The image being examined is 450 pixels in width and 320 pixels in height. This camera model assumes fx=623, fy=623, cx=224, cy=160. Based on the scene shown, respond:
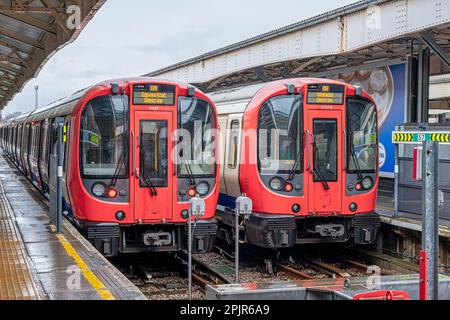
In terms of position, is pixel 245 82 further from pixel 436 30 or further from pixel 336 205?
pixel 336 205

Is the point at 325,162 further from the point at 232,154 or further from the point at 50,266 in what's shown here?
the point at 50,266

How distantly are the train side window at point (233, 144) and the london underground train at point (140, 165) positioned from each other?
3.91 feet

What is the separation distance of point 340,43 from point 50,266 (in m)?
9.10

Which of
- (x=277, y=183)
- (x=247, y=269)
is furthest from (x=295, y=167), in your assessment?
(x=247, y=269)

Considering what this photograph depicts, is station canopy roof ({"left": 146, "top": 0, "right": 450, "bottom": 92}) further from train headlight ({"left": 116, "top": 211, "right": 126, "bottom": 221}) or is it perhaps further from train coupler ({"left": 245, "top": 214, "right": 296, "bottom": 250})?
train headlight ({"left": 116, "top": 211, "right": 126, "bottom": 221})

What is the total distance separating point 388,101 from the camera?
15.6 metres

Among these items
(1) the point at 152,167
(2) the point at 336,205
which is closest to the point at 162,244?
(1) the point at 152,167

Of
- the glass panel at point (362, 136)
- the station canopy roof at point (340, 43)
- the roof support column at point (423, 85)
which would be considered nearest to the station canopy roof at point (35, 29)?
the glass panel at point (362, 136)

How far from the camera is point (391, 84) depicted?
15492 millimetres

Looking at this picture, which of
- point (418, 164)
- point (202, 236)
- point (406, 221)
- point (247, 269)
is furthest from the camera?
point (406, 221)

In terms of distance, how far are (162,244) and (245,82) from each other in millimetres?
15000

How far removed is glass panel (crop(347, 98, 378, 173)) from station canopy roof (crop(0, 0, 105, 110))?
180 inches

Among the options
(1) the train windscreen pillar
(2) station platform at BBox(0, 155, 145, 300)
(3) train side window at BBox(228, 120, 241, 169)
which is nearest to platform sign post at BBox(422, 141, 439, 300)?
(1) the train windscreen pillar
